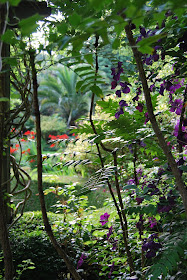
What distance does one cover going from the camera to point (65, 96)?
17781 millimetres

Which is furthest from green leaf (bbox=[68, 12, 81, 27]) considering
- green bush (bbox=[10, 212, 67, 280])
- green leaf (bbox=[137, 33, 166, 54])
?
green bush (bbox=[10, 212, 67, 280])

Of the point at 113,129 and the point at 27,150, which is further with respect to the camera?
the point at 27,150

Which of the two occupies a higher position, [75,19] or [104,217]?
[75,19]

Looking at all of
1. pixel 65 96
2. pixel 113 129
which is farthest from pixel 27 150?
pixel 65 96

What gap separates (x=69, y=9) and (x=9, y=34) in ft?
2.40

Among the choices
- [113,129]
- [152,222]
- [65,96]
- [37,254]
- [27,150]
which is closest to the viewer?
[113,129]

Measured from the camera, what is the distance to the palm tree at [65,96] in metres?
17.4

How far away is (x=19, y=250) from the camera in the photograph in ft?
7.33

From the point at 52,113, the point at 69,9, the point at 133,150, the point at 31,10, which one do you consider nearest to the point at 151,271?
the point at 133,150

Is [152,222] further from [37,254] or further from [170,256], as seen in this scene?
[37,254]

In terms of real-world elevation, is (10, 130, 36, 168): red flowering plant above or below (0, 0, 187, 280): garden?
above

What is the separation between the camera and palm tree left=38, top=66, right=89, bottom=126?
17.4 m

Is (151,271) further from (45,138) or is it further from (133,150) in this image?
(45,138)

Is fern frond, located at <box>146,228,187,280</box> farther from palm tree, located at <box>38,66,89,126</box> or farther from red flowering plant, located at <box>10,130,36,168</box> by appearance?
palm tree, located at <box>38,66,89,126</box>
